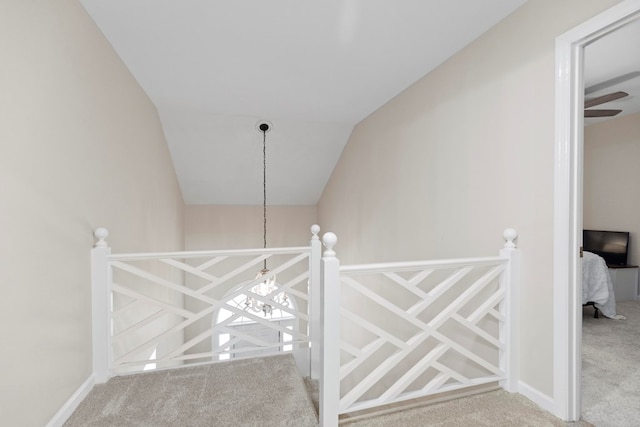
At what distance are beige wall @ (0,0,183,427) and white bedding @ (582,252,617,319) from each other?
4434 mm

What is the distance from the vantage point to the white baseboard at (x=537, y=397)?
1.73m

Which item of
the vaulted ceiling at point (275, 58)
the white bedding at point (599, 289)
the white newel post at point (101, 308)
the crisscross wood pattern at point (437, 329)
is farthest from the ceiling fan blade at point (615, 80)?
the white newel post at point (101, 308)

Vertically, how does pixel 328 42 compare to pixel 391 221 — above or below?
above

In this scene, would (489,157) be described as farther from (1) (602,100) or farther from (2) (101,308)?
(2) (101,308)

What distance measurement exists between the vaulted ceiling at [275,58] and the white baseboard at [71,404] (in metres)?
2.22

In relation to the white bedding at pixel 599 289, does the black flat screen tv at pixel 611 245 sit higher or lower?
higher

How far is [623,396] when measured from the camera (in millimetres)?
1869

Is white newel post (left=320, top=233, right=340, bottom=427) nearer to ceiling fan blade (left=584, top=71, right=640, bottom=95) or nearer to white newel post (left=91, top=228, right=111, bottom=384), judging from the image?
white newel post (left=91, top=228, right=111, bottom=384)

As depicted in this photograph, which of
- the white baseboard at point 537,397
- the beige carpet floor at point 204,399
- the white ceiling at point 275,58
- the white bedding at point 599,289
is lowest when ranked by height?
Answer: the beige carpet floor at point 204,399

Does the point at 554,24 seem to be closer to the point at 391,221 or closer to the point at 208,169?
the point at 391,221

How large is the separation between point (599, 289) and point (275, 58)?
3.92 meters

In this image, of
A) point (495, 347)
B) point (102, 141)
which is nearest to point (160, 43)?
point (102, 141)

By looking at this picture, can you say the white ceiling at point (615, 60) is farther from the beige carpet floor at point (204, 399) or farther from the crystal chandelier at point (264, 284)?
the crystal chandelier at point (264, 284)

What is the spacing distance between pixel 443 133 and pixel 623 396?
201 centimetres
